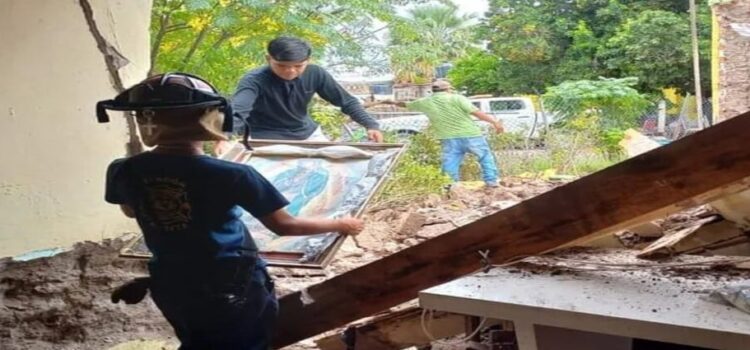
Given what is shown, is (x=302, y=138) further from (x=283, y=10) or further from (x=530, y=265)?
(x=283, y=10)

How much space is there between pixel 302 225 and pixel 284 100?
5.76 ft

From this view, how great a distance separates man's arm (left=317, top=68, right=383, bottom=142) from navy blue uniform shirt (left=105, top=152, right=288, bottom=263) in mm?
1427

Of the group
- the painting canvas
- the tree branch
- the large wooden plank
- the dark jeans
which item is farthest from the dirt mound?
the tree branch

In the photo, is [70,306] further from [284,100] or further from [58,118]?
[284,100]

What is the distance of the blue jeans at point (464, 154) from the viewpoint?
21.4 feet

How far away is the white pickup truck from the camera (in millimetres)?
8283

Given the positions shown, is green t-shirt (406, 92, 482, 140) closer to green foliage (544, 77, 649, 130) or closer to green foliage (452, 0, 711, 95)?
green foliage (544, 77, 649, 130)

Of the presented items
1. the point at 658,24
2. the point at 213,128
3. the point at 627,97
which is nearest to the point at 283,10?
the point at 213,128

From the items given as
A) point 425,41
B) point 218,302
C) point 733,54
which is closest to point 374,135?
point 218,302

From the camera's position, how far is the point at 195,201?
2020 mm

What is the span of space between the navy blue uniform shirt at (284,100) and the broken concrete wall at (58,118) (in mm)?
935

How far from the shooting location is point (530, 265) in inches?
69.6

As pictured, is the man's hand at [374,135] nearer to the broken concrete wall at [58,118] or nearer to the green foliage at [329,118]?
the broken concrete wall at [58,118]

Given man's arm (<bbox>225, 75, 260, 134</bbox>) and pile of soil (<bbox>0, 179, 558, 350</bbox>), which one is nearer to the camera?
pile of soil (<bbox>0, 179, 558, 350</bbox>)
